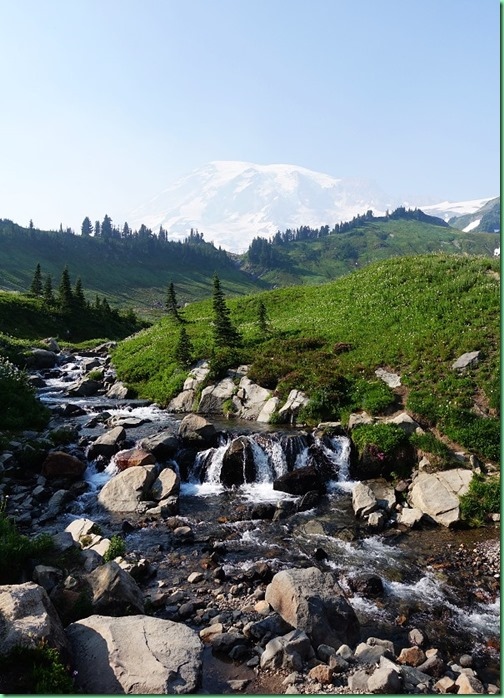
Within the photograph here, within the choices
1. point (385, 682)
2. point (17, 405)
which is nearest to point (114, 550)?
point (385, 682)

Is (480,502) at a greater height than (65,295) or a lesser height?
lesser

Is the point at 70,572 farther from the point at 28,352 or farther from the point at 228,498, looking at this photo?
the point at 28,352

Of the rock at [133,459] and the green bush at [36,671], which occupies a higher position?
the green bush at [36,671]

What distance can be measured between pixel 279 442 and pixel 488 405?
11.0m

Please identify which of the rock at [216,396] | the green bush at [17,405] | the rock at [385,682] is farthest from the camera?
the rock at [216,396]

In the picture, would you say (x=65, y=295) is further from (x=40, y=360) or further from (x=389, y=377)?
(x=389, y=377)

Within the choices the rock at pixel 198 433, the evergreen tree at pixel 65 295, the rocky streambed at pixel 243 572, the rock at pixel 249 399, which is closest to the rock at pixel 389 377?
the rocky streambed at pixel 243 572

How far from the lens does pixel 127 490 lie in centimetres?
1928

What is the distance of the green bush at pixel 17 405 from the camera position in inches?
1027

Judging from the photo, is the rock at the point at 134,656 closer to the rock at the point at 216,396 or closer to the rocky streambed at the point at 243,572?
the rocky streambed at the point at 243,572

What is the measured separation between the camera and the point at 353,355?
3166 centimetres

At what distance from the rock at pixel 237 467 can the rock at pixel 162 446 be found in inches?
119

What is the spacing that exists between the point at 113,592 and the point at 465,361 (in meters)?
22.6

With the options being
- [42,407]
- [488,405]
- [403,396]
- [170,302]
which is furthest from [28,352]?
[488,405]
